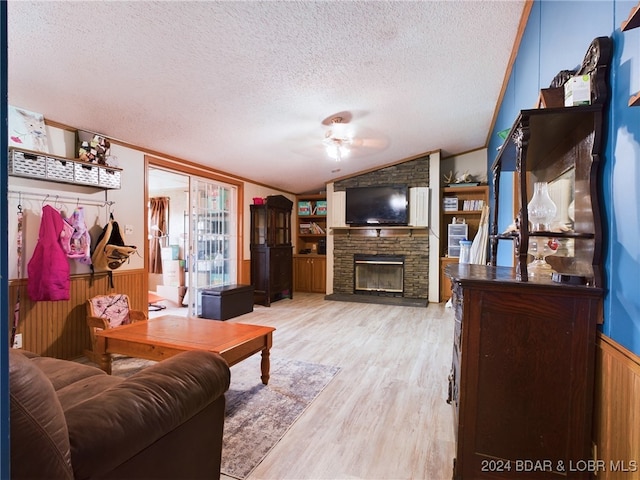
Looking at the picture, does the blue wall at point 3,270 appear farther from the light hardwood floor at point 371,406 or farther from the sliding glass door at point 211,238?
the sliding glass door at point 211,238

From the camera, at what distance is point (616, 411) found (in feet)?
3.43

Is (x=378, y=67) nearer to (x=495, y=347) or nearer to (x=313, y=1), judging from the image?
(x=313, y=1)

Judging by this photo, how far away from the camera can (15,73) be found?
2.18 m

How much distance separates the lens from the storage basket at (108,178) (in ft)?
10.1

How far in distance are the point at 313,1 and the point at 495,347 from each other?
85.8 inches

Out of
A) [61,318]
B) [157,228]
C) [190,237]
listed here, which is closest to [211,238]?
[190,237]

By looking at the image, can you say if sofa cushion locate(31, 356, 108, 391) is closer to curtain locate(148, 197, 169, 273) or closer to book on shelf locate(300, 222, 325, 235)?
curtain locate(148, 197, 169, 273)

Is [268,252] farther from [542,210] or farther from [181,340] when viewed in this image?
[542,210]

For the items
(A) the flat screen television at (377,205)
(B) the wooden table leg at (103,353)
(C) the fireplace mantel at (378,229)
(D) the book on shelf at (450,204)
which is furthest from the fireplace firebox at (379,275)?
(B) the wooden table leg at (103,353)

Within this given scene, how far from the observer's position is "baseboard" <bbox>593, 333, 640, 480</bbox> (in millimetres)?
945

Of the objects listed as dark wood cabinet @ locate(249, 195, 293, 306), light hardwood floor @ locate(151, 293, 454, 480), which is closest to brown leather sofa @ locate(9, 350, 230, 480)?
light hardwood floor @ locate(151, 293, 454, 480)

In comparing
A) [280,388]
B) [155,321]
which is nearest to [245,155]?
[155,321]

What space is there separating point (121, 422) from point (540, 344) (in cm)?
151

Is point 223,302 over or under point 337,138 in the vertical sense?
under
